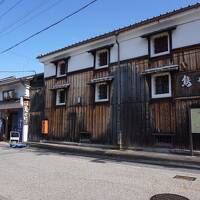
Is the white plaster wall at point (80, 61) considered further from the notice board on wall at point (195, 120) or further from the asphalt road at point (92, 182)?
the asphalt road at point (92, 182)

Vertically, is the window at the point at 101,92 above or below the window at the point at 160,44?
below

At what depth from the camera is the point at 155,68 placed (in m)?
14.7

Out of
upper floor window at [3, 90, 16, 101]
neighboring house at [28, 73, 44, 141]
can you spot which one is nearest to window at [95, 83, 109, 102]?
neighboring house at [28, 73, 44, 141]

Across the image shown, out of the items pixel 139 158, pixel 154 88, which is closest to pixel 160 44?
pixel 154 88

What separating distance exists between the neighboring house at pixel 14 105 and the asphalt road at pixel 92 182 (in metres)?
12.9

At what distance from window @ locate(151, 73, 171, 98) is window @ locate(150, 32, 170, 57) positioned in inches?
49.7

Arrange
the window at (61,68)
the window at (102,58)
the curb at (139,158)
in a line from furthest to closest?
the window at (61,68) < the window at (102,58) < the curb at (139,158)

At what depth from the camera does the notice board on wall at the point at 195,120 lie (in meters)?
12.8

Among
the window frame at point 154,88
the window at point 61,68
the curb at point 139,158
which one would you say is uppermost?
the window at point 61,68

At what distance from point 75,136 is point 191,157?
29.5 ft

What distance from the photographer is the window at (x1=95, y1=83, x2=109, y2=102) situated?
17.7 metres

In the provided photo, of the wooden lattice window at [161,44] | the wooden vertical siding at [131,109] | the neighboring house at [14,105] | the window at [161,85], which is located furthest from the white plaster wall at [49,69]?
the window at [161,85]

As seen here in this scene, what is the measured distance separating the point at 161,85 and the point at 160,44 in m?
2.33

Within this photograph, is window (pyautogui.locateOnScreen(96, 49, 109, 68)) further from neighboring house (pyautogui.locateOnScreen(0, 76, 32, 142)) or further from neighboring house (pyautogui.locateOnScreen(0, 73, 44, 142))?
neighboring house (pyautogui.locateOnScreen(0, 76, 32, 142))
